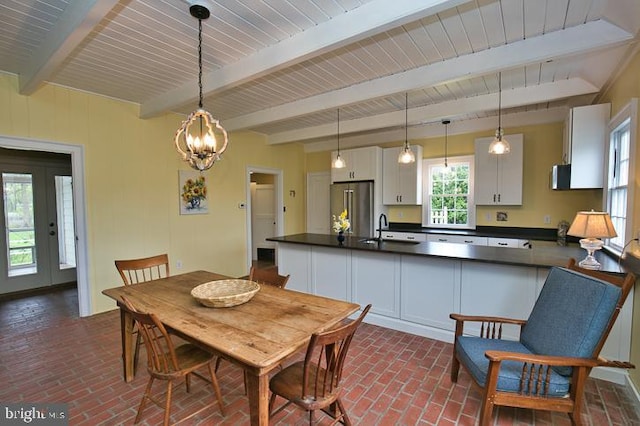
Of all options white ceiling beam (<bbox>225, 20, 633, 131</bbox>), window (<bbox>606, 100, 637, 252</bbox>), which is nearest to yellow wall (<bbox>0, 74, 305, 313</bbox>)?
white ceiling beam (<bbox>225, 20, 633, 131</bbox>)

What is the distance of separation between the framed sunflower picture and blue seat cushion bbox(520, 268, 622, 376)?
450cm

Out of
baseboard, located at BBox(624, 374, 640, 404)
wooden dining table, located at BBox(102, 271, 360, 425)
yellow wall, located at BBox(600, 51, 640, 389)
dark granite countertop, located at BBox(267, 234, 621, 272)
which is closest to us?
wooden dining table, located at BBox(102, 271, 360, 425)

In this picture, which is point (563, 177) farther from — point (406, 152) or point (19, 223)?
point (19, 223)

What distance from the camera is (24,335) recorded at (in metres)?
3.18

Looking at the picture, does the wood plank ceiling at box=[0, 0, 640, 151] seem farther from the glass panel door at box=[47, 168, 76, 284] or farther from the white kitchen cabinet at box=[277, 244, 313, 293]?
the glass panel door at box=[47, 168, 76, 284]

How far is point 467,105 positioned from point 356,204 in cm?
254

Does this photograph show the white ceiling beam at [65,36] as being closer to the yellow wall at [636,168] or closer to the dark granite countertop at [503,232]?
the yellow wall at [636,168]

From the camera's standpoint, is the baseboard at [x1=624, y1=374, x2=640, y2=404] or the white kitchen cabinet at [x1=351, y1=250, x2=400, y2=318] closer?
the baseboard at [x1=624, y1=374, x2=640, y2=404]

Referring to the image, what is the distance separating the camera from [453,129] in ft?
16.8

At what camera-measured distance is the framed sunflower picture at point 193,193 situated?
466 cm

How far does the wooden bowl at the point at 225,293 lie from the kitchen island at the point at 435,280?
4.93 feet

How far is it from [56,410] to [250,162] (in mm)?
4375

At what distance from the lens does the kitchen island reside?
2.59m

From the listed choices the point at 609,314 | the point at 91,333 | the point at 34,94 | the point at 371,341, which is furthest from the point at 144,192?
the point at 609,314
